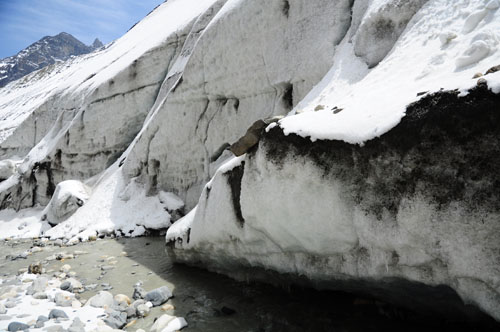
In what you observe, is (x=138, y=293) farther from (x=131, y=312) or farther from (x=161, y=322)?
(x=161, y=322)

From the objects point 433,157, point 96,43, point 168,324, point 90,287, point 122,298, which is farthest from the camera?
point 96,43

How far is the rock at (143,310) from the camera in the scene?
4566 mm

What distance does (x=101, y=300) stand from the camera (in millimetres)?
4957

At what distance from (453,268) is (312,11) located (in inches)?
257

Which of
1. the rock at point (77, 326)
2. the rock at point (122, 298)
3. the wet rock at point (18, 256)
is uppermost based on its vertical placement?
the rock at point (77, 326)

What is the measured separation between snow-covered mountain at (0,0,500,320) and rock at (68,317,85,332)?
6.81 ft

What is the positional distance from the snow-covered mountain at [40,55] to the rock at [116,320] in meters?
132

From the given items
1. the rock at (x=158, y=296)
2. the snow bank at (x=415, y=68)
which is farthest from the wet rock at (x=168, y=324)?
the snow bank at (x=415, y=68)

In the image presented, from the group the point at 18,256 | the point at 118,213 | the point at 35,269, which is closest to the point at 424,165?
the point at 35,269

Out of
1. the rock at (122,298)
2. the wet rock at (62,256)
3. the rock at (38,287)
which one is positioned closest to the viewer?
the rock at (122,298)

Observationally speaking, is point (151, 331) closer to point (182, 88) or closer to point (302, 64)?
point (302, 64)

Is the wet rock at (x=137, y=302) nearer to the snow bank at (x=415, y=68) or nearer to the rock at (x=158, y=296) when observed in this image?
the rock at (x=158, y=296)

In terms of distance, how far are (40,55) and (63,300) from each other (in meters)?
160

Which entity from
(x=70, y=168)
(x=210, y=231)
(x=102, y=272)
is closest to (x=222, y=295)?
(x=210, y=231)
